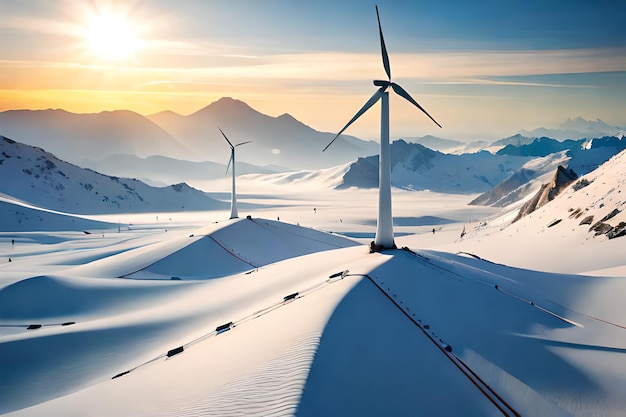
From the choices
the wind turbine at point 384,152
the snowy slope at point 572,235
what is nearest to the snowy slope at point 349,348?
the wind turbine at point 384,152

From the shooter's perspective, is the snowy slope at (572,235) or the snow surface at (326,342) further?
the snowy slope at (572,235)

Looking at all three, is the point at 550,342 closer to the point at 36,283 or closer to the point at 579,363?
the point at 579,363

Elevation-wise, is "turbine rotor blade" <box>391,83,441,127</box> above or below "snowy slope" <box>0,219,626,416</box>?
above

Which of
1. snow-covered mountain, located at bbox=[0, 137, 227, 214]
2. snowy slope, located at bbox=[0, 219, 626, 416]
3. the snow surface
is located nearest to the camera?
snowy slope, located at bbox=[0, 219, 626, 416]

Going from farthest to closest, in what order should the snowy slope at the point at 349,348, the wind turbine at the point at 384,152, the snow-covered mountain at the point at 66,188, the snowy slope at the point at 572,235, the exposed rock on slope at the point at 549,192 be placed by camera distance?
the snow-covered mountain at the point at 66,188
the exposed rock on slope at the point at 549,192
the snowy slope at the point at 572,235
the wind turbine at the point at 384,152
the snowy slope at the point at 349,348

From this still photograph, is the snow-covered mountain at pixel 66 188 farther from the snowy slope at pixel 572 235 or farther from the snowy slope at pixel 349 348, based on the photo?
the snowy slope at pixel 349 348

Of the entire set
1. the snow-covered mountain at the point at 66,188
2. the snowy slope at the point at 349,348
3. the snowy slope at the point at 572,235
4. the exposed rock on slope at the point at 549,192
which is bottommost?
the snowy slope at the point at 349,348

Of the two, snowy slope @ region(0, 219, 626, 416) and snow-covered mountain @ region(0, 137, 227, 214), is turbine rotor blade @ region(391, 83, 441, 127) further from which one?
snow-covered mountain @ region(0, 137, 227, 214)

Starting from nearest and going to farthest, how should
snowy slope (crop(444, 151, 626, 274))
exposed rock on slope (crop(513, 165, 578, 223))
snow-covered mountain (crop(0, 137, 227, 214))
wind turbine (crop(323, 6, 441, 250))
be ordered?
wind turbine (crop(323, 6, 441, 250)), snowy slope (crop(444, 151, 626, 274)), exposed rock on slope (crop(513, 165, 578, 223)), snow-covered mountain (crop(0, 137, 227, 214))

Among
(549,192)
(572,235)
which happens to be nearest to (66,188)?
(549,192)

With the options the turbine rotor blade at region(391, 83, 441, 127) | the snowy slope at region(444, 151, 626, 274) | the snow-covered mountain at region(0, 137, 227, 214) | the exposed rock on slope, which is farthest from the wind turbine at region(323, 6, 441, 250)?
the snow-covered mountain at region(0, 137, 227, 214)
